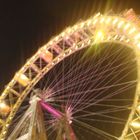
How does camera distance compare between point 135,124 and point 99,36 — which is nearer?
point 135,124

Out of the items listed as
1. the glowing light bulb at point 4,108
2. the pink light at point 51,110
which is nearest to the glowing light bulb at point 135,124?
the pink light at point 51,110

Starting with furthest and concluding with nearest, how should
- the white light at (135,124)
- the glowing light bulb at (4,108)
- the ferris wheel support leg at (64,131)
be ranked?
the glowing light bulb at (4,108)
the ferris wheel support leg at (64,131)
the white light at (135,124)

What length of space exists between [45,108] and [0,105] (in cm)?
318

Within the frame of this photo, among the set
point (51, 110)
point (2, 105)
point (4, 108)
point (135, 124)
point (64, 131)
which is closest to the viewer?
point (135, 124)

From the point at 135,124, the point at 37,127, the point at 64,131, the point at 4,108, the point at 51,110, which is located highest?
the point at 4,108

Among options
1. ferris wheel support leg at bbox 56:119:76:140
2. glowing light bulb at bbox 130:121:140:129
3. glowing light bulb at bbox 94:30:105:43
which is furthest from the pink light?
glowing light bulb at bbox 130:121:140:129

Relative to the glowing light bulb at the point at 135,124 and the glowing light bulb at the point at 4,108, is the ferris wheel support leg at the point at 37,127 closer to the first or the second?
the glowing light bulb at the point at 4,108

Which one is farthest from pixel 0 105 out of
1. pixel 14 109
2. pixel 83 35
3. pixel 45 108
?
pixel 83 35

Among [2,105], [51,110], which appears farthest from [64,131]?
[2,105]

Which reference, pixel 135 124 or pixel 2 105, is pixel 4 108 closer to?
pixel 2 105

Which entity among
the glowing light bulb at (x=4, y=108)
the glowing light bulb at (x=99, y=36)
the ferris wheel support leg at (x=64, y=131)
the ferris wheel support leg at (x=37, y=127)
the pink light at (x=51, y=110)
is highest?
the glowing light bulb at (x=4, y=108)

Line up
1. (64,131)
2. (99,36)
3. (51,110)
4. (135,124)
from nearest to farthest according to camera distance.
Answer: (135,124) < (64,131) < (51,110) < (99,36)

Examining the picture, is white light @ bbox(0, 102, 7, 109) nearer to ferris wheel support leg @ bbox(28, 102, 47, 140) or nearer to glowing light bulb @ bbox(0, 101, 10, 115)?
glowing light bulb @ bbox(0, 101, 10, 115)

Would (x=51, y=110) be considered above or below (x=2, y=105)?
below
